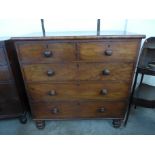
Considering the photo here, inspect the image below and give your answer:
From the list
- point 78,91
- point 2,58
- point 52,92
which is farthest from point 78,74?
point 2,58

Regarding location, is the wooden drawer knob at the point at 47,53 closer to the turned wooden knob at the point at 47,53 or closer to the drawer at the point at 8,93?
the turned wooden knob at the point at 47,53

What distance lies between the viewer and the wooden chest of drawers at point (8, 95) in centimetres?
132

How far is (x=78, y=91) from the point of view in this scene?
1.40 metres

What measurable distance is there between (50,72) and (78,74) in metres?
0.24

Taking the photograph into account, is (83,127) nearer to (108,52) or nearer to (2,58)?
(108,52)

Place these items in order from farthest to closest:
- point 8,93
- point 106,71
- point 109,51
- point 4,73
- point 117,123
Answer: point 117,123
point 8,93
point 4,73
point 106,71
point 109,51

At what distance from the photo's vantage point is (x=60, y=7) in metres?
1.29

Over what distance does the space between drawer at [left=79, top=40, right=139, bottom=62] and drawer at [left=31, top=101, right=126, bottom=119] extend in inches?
19.3

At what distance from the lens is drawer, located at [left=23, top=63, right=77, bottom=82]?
1.25 meters

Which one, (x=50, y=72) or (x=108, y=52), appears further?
(x=50, y=72)

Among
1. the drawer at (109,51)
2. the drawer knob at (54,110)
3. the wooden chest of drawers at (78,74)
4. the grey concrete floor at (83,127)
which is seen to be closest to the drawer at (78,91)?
the wooden chest of drawers at (78,74)

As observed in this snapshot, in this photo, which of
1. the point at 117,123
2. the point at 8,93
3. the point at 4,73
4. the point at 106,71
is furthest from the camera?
the point at 117,123
